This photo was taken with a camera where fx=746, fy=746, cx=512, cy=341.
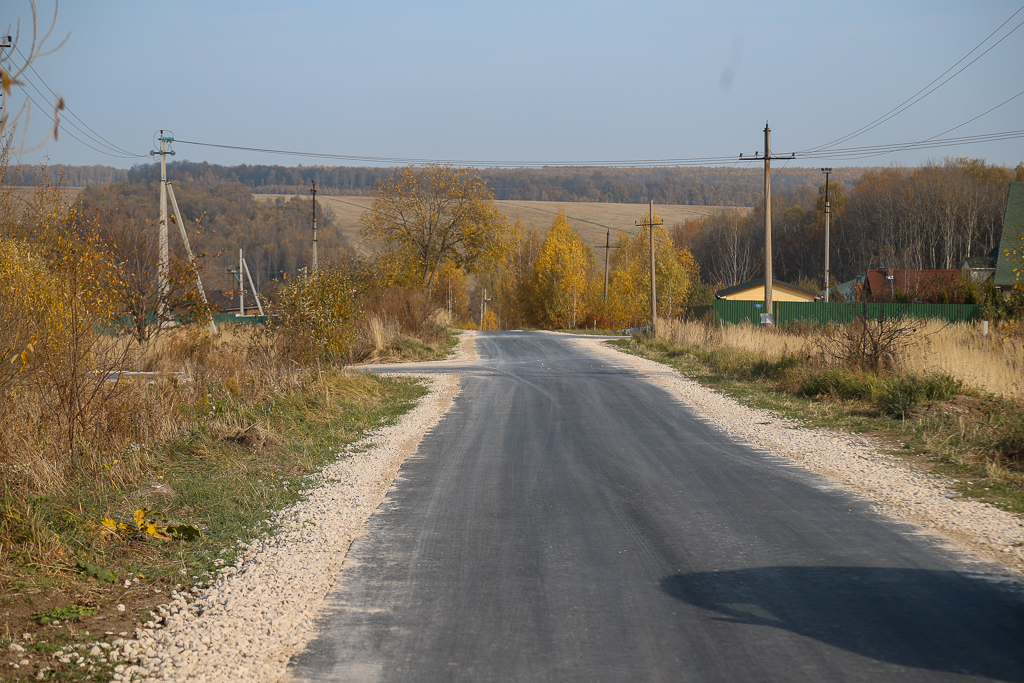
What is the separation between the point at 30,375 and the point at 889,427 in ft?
35.9

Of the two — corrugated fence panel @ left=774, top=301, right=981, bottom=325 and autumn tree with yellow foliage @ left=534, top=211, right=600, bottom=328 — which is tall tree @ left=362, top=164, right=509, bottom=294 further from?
autumn tree with yellow foliage @ left=534, top=211, right=600, bottom=328

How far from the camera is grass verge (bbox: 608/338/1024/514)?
805 centimetres

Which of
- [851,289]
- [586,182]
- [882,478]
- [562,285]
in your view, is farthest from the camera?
[586,182]

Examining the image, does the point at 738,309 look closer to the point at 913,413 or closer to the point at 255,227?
the point at 913,413

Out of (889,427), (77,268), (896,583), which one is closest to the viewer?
(896,583)

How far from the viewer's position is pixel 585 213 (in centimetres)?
15038

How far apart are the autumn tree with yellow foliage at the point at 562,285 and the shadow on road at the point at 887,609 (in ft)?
198

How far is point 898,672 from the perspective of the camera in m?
3.69

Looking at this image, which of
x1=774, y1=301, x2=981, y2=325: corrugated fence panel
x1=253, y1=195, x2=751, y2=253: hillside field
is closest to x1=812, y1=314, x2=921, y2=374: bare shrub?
Answer: x1=774, y1=301, x2=981, y2=325: corrugated fence panel

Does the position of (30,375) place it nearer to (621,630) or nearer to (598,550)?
(598,550)

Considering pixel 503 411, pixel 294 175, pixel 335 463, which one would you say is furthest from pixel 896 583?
pixel 294 175

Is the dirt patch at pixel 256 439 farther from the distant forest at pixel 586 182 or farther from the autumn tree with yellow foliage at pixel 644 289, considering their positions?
the distant forest at pixel 586 182

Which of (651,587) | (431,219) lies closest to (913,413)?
(651,587)

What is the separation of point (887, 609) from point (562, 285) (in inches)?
2438
